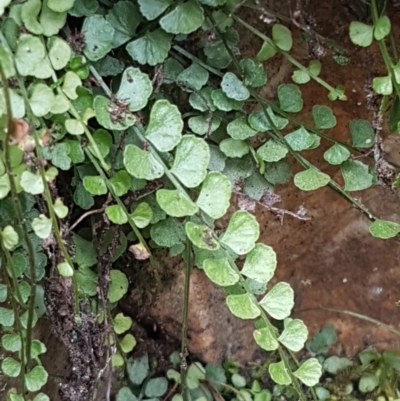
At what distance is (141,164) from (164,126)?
0.18 ft

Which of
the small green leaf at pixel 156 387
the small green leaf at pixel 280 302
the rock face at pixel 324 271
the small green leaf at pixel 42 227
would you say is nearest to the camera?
the small green leaf at pixel 42 227

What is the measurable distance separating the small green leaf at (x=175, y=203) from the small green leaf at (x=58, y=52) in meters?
0.19

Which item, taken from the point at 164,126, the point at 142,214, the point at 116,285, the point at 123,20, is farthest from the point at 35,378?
the point at 123,20

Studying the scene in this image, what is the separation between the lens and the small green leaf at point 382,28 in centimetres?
66

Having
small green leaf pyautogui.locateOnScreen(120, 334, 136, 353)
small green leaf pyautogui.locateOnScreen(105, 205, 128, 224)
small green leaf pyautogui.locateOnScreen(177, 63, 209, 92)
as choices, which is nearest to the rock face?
small green leaf pyautogui.locateOnScreen(120, 334, 136, 353)

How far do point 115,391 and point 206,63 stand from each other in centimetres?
66

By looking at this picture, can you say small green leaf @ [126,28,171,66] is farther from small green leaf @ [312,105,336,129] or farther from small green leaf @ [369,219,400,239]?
small green leaf @ [369,219,400,239]

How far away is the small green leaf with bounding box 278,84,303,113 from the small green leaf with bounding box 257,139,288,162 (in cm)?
6

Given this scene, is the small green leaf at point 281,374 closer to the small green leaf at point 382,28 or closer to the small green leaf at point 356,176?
the small green leaf at point 356,176

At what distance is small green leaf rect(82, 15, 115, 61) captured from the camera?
27.5 inches

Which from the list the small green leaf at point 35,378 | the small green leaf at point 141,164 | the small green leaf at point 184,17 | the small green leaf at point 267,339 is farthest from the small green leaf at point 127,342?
the small green leaf at point 184,17

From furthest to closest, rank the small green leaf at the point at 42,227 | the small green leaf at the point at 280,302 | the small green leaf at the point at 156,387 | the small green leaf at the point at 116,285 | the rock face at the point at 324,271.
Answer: the small green leaf at the point at 156,387
the rock face at the point at 324,271
the small green leaf at the point at 116,285
the small green leaf at the point at 280,302
the small green leaf at the point at 42,227

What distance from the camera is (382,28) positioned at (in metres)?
0.66

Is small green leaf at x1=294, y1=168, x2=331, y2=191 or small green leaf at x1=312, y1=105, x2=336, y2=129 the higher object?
small green leaf at x1=312, y1=105, x2=336, y2=129
